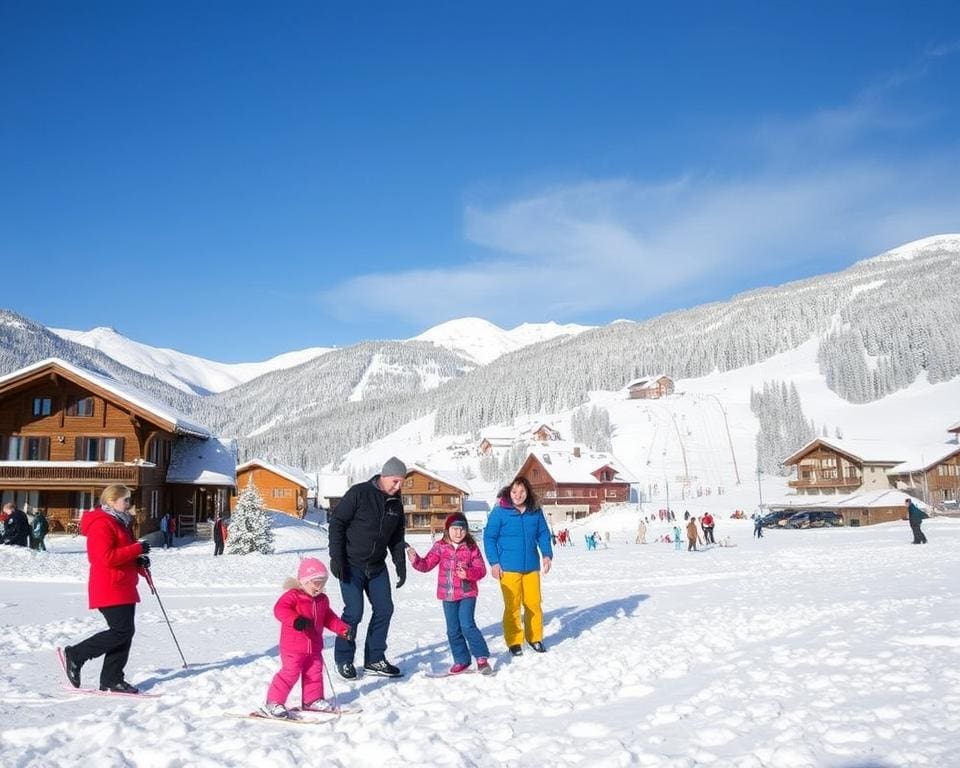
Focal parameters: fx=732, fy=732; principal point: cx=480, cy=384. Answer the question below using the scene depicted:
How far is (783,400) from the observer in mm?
139875

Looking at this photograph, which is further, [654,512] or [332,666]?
[654,512]

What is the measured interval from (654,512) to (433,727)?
76339 mm

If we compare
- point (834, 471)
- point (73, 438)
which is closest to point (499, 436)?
point (834, 471)

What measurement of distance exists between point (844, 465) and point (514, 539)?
81.9m

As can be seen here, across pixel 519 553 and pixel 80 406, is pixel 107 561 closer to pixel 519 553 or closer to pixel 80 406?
pixel 519 553

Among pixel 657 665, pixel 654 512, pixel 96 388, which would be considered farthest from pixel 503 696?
pixel 654 512

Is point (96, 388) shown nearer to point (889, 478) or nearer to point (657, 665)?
point (657, 665)

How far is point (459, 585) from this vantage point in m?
7.88

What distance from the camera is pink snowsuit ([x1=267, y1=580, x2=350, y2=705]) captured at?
587 cm

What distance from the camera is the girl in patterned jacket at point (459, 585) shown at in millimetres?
7660

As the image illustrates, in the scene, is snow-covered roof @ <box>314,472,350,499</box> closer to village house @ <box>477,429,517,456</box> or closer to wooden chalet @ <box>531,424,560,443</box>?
village house @ <box>477,429,517,456</box>

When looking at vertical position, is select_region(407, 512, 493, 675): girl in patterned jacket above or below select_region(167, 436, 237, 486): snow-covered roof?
below

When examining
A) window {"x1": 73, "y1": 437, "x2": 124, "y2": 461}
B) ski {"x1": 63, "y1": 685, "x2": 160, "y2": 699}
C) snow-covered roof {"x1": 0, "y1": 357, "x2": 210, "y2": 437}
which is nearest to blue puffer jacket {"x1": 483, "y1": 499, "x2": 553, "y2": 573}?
ski {"x1": 63, "y1": 685, "x2": 160, "y2": 699}

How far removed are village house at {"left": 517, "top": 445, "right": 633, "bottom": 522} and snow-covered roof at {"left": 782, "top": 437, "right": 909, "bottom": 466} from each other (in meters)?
24.3
